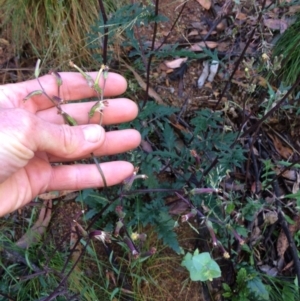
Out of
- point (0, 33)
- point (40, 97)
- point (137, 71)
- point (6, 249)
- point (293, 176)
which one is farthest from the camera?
point (0, 33)

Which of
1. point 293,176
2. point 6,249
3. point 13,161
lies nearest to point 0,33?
point 6,249

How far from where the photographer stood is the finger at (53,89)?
6.91ft

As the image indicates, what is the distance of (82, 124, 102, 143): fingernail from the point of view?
1.84m

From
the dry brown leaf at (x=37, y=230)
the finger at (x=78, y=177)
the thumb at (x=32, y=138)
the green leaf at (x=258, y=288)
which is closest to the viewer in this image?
the thumb at (x=32, y=138)

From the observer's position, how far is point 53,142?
174cm

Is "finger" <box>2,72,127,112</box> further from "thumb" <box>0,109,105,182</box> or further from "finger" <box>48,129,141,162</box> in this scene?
"thumb" <box>0,109,105,182</box>

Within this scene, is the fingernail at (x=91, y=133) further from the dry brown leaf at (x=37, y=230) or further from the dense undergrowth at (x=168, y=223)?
the dry brown leaf at (x=37, y=230)

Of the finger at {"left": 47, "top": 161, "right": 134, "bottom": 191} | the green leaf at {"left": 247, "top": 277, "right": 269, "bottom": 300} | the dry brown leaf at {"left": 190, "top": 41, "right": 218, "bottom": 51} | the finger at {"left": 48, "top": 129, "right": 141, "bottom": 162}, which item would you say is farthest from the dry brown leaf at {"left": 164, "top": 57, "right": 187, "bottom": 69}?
the green leaf at {"left": 247, "top": 277, "right": 269, "bottom": 300}

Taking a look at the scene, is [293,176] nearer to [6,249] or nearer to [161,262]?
[161,262]

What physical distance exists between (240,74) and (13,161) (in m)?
1.60

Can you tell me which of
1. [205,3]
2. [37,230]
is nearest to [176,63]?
[205,3]

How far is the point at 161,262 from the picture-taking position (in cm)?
238

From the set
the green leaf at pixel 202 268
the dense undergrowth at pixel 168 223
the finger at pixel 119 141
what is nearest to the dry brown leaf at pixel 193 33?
the dense undergrowth at pixel 168 223

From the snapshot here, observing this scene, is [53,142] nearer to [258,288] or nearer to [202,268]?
[202,268]
